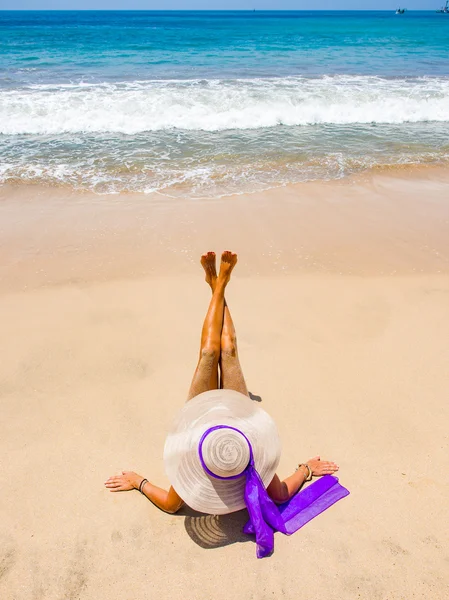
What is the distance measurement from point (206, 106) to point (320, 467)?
Result: 39.3ft

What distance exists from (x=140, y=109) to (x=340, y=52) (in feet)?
67.9

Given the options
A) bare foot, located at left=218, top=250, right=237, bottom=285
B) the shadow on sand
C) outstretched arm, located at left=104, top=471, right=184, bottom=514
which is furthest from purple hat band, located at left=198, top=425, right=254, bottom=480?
bare foot, located at left=218, top=250, right=237, bottom=285

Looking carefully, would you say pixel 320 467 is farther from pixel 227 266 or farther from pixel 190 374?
pixel 227 266

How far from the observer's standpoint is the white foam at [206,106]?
11.1m

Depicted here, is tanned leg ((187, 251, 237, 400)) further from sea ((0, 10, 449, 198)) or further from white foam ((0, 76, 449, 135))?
white foam ((0, 76, 449, 135))

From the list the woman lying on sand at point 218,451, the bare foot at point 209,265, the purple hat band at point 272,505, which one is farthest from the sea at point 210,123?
the purple hat band at point 272,505

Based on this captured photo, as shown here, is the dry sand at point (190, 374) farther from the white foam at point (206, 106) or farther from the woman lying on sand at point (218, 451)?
the white foam at point (206, 106)

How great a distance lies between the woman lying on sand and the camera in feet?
6.85

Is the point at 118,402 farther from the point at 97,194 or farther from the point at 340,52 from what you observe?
the point at 340,52

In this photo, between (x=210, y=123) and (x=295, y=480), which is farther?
(x=210, y=123)

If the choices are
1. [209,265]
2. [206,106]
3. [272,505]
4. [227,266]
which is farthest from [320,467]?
[206,106]

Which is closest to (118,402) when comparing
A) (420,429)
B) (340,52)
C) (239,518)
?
(239,518)

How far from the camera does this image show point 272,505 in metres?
2.34

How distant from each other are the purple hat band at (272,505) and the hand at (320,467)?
34 millimetres
